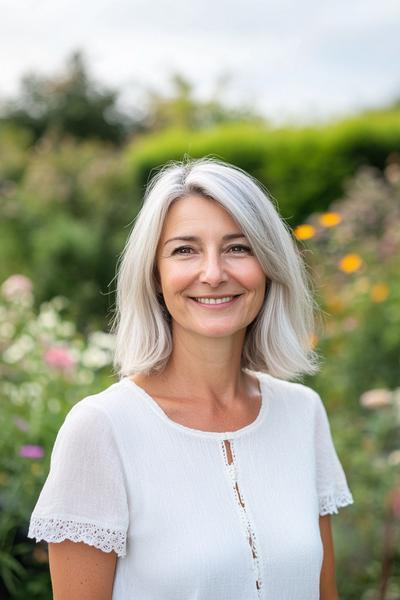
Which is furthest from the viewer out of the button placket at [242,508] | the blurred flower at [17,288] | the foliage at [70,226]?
the foliage at [70,226]

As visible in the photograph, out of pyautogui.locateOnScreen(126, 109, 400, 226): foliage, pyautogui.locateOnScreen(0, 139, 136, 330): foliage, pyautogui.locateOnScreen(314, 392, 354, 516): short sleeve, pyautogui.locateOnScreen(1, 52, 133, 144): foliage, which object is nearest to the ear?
pyautogui.locateOnScreen(314, 392, 354, 516): short sleeve

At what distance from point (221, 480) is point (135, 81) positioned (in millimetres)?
19678

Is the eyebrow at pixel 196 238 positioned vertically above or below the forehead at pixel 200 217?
→ below

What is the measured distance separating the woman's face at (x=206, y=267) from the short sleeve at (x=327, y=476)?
0.41 meters

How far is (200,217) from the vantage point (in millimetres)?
1957

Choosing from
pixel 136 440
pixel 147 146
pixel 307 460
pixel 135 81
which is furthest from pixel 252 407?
pixel 135 81

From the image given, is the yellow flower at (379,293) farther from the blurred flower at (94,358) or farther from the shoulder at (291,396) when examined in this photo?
the shoulder at (291,396)

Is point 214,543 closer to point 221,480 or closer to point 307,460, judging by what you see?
point 221,480

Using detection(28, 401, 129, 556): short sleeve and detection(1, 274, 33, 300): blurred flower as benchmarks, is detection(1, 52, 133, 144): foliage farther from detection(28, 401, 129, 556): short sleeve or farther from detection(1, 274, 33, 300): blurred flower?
detection(28, 401, 129, 556): short sleeve

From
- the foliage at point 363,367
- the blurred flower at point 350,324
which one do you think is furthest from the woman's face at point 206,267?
the blurred flower at point 350,324

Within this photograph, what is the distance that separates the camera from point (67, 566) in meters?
1.80

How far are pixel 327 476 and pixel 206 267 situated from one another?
65 cm

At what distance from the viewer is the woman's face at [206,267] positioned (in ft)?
6.39

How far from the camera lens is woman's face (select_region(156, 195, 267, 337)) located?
1948 mm
